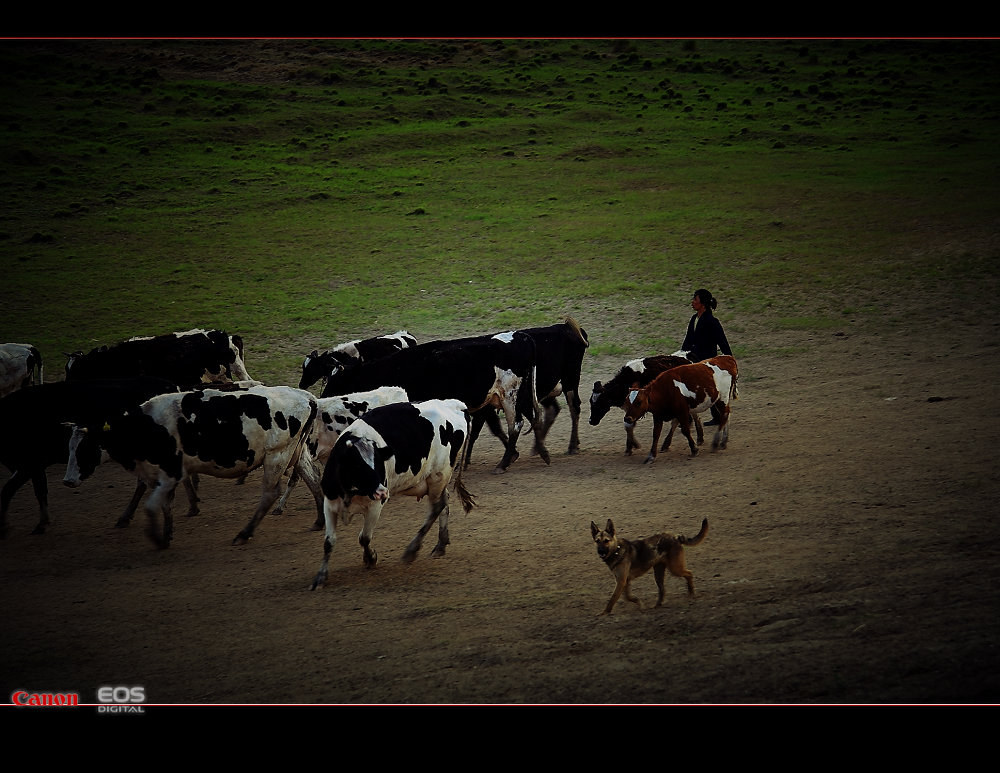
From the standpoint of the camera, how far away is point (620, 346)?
20.4 metres

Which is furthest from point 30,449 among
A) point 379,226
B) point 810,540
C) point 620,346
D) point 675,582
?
point 379,226

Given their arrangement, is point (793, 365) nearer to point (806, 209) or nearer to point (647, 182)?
Answer: point (806, 209)

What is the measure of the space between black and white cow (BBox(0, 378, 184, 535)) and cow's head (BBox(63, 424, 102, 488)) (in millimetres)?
386

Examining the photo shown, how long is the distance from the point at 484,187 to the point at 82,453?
2501 cm

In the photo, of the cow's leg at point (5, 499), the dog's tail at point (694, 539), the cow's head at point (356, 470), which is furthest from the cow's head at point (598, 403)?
the cow's leg at point (5, 499)

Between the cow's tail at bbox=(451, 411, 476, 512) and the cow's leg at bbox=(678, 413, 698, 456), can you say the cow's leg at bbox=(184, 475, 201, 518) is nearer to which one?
the cow's tail at bbox=(451, 411, 476, 512)

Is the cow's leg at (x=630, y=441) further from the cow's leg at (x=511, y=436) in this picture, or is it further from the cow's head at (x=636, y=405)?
the cow's leg at (x=511, y=436)

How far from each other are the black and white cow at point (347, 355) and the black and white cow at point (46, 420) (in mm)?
3562

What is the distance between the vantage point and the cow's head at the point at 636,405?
13.7 meters

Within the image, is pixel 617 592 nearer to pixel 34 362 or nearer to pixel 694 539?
pixel 694 539

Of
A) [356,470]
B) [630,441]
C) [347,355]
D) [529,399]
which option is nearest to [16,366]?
[347,355]

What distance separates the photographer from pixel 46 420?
12.5 meters

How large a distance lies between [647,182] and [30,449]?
1061 inches

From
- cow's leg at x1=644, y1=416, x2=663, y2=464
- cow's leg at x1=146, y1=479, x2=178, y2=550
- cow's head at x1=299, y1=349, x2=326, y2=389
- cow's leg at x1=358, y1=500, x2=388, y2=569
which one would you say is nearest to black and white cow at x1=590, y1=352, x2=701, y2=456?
cow's leg at x1=644, y1=416, x2=663, y2=464
